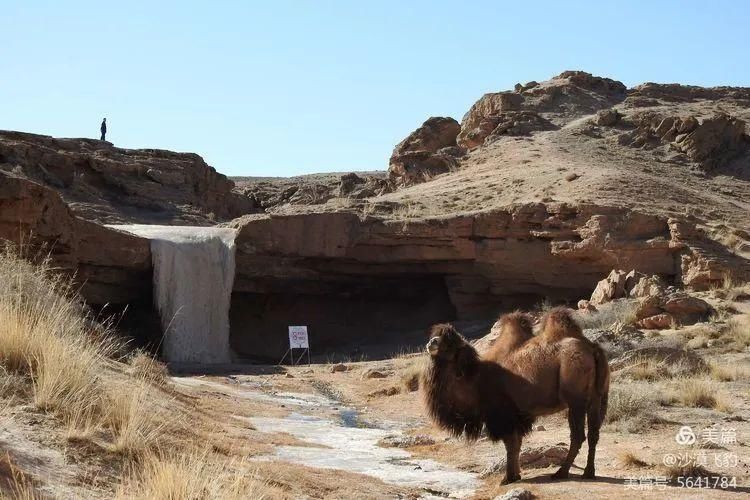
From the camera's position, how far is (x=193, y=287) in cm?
2905

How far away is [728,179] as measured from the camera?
38188mm

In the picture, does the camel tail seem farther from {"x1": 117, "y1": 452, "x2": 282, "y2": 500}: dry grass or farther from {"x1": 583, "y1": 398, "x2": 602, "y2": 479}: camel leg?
{"x1": 117, "y1": 452, "x2": 282, "y2": 500}: dry grass

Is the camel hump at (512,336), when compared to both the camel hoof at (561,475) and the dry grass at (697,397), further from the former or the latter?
the dry grass at (697,397)

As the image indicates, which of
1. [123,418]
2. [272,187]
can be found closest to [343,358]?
[123,418]

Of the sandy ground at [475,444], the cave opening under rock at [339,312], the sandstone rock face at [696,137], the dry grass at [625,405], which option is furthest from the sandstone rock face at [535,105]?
the dry grass at [625,405]

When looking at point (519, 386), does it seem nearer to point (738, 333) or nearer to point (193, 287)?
point (738, 333)

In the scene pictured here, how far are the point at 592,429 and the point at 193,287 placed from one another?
21336mm

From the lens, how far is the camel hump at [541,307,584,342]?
956 centimetres

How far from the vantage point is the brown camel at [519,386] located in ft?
30.4

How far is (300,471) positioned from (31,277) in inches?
193

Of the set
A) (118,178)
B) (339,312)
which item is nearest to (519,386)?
(339,312)

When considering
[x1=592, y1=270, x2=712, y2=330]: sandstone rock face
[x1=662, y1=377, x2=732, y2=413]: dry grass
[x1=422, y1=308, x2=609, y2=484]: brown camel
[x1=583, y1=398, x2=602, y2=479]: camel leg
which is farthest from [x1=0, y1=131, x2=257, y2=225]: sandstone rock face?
[x1=583, y1=398, x2=602, y2=479]: camel leg

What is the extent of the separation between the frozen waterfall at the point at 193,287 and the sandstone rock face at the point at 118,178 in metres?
3.61

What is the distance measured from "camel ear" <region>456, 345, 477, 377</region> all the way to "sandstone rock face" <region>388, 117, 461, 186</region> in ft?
102
